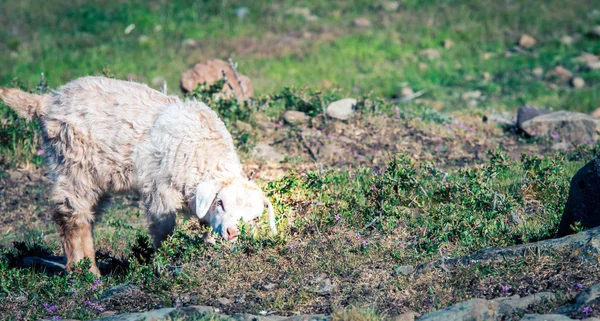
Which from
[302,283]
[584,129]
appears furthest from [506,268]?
[584,129]

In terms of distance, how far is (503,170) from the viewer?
328 inches

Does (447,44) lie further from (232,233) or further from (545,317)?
(545,317)

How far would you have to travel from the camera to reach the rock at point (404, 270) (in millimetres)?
5945

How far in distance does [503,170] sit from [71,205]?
4897 millimetres

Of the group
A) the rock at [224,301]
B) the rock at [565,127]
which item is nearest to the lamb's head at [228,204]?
the rock at [224,301]

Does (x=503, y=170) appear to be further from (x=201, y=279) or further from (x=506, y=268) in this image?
(x=201, y=279)

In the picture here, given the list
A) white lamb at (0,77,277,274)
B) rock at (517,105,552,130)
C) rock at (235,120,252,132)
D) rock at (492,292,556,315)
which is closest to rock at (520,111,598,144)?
rock at (517,105,552,130)

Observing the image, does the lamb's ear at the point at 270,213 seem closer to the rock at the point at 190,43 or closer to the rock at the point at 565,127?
the rock at the point at 565,127

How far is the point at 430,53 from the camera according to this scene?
18094 mm

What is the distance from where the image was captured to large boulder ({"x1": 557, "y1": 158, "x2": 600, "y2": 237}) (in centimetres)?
584

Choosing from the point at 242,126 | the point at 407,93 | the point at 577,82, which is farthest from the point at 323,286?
the point at 577,82

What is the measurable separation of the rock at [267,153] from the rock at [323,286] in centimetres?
383

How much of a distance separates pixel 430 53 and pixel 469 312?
1395cm

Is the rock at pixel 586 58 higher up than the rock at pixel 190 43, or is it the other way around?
the rock at pixel 190 43
